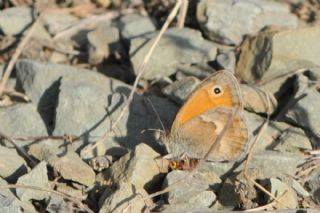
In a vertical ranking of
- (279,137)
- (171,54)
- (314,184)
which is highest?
(171,54)

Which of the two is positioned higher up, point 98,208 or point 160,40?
point 160,40

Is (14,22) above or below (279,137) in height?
above

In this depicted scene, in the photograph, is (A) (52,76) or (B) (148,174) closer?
(B) (148,174)

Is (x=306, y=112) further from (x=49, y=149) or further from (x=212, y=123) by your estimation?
(x=49, y=149)

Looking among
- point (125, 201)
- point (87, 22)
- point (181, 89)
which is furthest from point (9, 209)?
point (87, 22)

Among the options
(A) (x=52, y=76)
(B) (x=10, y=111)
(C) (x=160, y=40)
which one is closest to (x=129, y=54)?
(C) (x=160, y=40)

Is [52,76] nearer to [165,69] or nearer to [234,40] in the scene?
[165,69]

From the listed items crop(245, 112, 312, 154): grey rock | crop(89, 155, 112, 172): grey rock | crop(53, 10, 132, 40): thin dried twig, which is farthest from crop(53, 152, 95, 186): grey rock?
crop(53, 10, 132, 40): thin dried twig

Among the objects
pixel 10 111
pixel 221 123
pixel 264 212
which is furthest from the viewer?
pixel 10 111
